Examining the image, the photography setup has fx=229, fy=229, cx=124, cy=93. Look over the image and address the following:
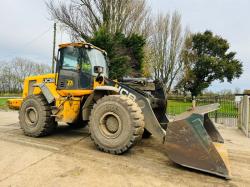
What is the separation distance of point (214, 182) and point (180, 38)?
1115 inches

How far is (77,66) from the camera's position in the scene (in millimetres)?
5410

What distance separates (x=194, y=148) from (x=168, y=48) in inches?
1055

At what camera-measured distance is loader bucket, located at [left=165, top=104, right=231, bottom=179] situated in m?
3.36

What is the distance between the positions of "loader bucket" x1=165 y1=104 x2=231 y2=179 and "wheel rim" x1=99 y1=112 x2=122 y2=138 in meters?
1.06

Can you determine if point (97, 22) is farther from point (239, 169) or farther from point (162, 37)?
point (239, 169)

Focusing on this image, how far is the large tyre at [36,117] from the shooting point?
5492mm

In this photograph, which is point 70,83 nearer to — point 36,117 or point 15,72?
point 36,117

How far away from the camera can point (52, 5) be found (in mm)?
18484

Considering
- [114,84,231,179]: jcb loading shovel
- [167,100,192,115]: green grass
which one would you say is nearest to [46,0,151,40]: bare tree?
[167,100,192,115]: green grass

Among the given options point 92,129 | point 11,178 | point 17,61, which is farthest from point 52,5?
point 17,61

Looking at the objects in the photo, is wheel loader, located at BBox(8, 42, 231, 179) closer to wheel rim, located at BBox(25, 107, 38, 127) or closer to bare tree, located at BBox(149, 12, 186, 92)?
wheel rim, located at BBox(25, 107, 38, 127)

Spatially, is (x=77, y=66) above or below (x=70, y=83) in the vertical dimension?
above

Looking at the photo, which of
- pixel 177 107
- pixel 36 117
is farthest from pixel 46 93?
pixel 177 107

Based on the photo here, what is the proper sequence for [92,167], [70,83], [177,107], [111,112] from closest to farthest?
1. [92,167]
2. [111,112]
3. [70,83]
4. [177,107]
